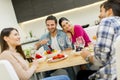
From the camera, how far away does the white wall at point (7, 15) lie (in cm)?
481

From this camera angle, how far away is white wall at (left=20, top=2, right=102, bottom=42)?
518 cm

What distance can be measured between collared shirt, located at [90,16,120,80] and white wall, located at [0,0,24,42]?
3.36m

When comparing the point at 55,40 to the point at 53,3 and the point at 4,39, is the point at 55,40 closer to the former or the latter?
the point at 4,39

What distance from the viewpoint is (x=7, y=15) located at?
509 cm

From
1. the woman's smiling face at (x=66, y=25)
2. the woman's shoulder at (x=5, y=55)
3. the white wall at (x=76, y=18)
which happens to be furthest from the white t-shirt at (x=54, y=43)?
the white wall at (x=76, y=18)

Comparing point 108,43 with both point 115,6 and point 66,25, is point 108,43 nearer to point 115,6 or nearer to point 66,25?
point 115,6

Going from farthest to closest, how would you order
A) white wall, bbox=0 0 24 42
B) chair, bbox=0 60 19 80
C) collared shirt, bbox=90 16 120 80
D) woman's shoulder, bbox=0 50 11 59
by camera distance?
white wall, bbox=0 0 24 42 < woman's shoulder, bbox=0 50 11 59 < chair, bbox=0 60 19 80 < collared shirt, bbox=90 16 120 80

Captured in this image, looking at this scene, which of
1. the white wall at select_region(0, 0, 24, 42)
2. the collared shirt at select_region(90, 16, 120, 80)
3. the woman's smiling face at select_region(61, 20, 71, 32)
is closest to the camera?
the collared shirt at select_region(90, 16, 120, 80)

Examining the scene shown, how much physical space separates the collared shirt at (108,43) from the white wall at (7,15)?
3.36 meters

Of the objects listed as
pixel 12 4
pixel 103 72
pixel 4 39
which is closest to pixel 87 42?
pixel 4 39

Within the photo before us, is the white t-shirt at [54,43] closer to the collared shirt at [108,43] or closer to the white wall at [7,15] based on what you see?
the collared shirt at [108,43]

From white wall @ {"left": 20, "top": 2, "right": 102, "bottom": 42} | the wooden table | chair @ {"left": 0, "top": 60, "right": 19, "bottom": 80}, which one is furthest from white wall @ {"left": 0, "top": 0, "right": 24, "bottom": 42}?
chair @ {"left": 0, "top": 60, "right": 19, "bottom": 80}

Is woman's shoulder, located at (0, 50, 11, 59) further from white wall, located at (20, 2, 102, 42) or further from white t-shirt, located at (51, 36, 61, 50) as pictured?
white wall, located at (20, 2, 102, 42)

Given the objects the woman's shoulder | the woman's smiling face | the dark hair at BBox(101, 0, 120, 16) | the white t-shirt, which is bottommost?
the white t-shirt
